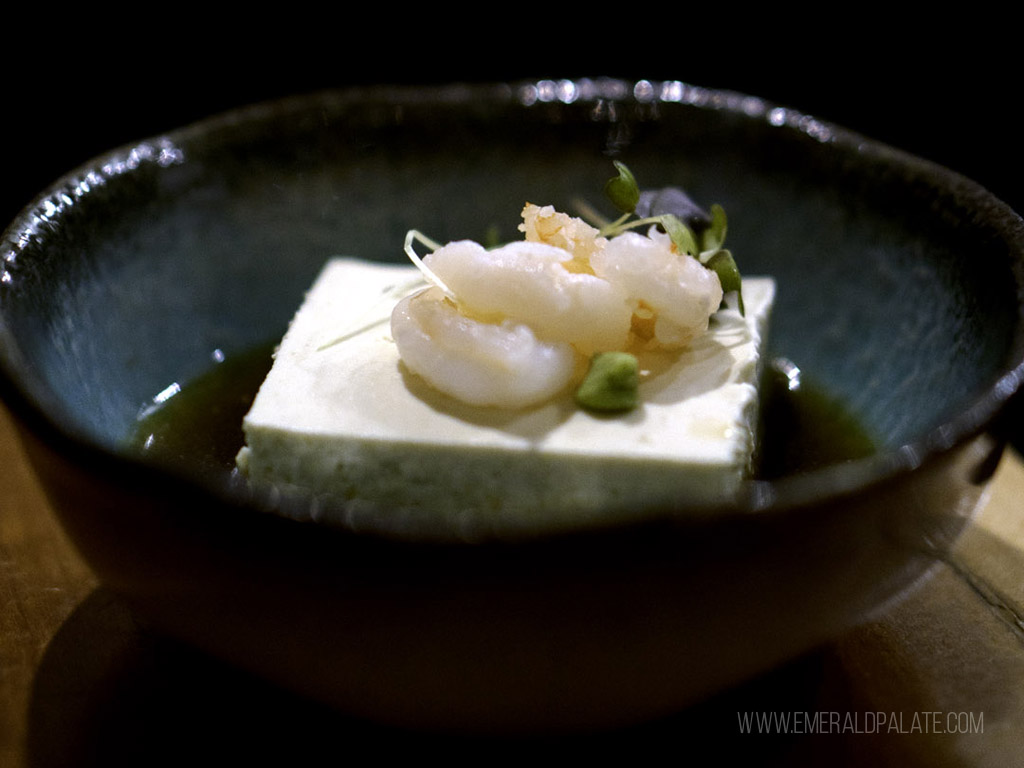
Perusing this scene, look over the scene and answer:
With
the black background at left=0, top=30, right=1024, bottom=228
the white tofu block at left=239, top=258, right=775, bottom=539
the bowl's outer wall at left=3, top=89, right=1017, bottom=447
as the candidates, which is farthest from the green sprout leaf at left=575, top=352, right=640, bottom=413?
the black background at left=0, top=30, right=1024, bottom=228

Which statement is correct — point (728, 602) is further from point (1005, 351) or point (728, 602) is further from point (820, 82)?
point (820, 82)

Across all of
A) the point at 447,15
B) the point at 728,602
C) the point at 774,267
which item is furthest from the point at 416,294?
the point at 447,15

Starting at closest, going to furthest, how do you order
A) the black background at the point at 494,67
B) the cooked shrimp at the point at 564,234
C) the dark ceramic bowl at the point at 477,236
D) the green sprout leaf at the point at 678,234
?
1. the dark ceramic bowl at the point at 477,236
2. the cooked shrimp at the point at 564,234
3. the green sprout leaf at the point at 678,234
4. the black background at the point at 494,67

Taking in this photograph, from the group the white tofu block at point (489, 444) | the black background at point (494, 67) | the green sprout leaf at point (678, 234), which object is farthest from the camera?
the black background at point (494, 67)

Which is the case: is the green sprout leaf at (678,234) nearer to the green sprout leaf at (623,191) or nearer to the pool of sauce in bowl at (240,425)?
the green sprout leaf at (623,191)

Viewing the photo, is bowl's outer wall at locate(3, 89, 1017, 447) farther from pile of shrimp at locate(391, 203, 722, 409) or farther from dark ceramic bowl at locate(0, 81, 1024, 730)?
pile of shrimp at locate(391, 203, 722, 409)

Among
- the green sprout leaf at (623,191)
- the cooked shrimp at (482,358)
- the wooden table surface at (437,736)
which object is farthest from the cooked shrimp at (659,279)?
the wooden table surface at (437,736)
